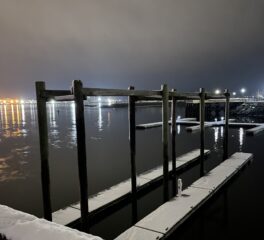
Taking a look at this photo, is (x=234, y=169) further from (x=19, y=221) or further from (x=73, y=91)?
(x=19, y=221)

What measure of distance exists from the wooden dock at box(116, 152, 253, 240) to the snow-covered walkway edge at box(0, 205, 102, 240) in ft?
11.1

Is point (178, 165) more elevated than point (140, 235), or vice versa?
point (140, 235)

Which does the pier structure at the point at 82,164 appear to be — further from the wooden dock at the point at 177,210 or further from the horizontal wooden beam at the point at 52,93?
the wooden dock at the point at 177,210

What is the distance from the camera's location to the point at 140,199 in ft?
30.1

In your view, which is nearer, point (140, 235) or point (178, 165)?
point (140, 235)

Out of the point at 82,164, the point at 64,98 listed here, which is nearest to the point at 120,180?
the point at 82,164

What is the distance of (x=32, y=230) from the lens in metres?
2.61

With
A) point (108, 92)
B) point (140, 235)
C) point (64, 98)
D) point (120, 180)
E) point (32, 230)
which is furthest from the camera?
point (120, 180)

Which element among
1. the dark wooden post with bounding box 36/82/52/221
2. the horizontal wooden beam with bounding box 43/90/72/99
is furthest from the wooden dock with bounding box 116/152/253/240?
the horizontal wooden beam with bounding box 43/90/72/99

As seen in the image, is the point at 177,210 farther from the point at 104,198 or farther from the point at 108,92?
the point at 108,92

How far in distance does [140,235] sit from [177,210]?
1.75 meters

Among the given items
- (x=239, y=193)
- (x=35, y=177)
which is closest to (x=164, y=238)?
(x=239, y=193)

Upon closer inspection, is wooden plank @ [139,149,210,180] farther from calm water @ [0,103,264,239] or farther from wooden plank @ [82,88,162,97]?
wooden plank @ [82,88,162,97]

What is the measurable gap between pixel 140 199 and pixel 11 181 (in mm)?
6941
